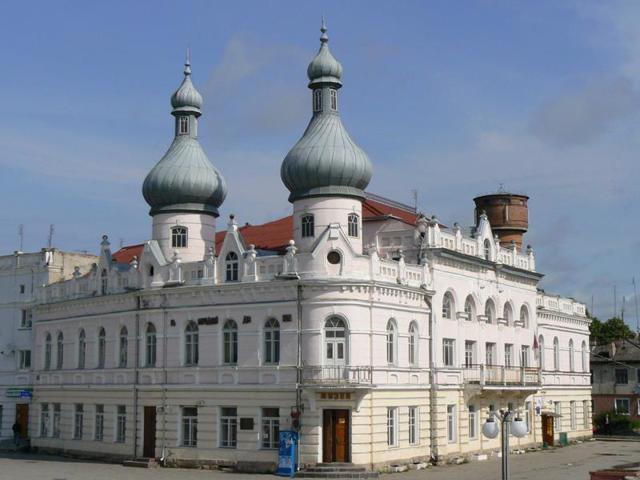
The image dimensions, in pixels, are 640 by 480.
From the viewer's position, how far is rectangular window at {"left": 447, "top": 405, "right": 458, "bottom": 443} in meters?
45.0

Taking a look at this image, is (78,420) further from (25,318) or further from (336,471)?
(336,471)

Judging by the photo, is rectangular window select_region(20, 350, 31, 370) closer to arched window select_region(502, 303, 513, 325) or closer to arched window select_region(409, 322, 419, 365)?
arched window select_region(409, 322, 419, 365)

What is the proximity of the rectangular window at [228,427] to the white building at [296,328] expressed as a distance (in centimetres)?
6

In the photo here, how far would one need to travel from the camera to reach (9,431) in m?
55.1

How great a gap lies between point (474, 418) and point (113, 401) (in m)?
17.2

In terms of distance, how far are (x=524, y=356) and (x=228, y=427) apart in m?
19.0

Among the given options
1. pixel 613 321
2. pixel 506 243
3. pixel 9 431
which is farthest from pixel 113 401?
pixel 613 321

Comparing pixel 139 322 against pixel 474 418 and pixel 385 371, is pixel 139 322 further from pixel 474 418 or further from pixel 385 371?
pixel 474 418

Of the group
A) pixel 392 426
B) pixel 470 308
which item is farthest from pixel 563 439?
pixel 392 426

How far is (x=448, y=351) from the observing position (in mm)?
45531

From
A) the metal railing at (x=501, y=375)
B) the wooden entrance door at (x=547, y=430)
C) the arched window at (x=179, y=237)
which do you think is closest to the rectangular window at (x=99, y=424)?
the arched window at (x=179, y=237)

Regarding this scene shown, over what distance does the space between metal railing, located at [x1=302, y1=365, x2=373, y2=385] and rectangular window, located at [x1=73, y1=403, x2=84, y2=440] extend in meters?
15.8

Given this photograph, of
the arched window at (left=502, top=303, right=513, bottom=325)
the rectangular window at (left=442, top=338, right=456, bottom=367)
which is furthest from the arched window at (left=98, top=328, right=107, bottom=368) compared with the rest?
the arched window at (left=502, top=303, right=513, bottom=325)

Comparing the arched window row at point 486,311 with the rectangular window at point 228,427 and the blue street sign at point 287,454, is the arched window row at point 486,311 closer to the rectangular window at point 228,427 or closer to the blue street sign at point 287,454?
the blue street sign at point 287,454
